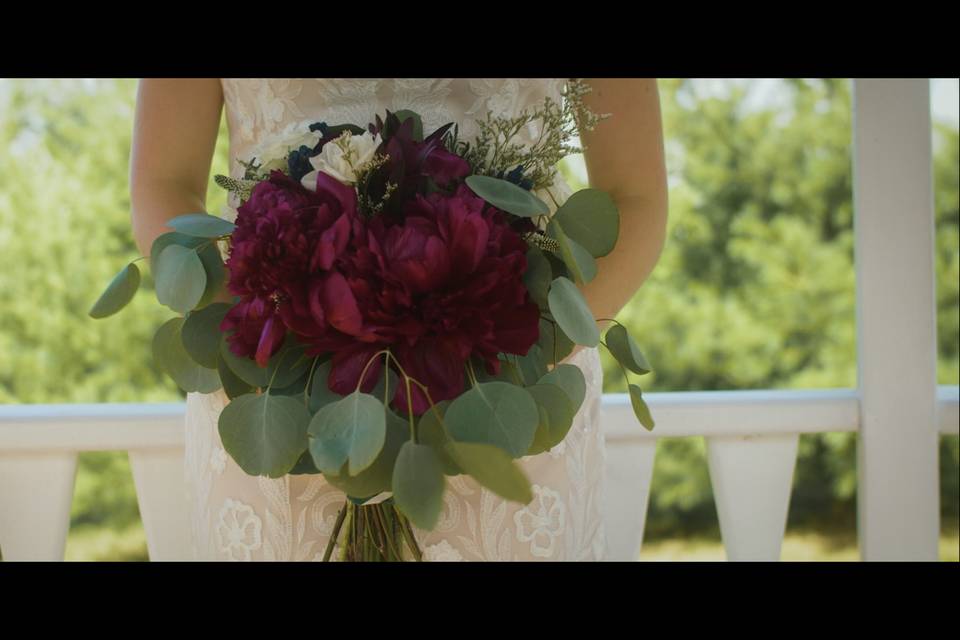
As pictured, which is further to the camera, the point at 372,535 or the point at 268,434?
the point at 372,535

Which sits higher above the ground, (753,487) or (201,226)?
(201,226)

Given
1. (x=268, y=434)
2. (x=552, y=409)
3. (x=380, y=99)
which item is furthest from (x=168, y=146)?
(x=552, y=409)

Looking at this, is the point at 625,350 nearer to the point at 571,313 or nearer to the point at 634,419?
the point at 571,313

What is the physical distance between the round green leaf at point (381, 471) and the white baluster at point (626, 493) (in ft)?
3.48

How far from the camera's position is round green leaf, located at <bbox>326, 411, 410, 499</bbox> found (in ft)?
2.72

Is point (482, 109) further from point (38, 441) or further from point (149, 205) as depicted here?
point (38, 441)

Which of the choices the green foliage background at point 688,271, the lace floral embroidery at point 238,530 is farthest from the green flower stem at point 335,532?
the green foliage background at point 688,271

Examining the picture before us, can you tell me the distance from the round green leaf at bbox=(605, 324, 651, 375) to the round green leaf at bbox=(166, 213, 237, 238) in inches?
16.9

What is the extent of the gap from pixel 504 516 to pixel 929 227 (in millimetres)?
1087

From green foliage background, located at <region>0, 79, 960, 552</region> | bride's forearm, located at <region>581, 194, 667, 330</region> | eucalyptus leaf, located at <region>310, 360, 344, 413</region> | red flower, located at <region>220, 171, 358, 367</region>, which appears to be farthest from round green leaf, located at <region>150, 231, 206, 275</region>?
green foliage background, located at <region>0, 79, 960, 552</region>

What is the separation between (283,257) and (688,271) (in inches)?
187

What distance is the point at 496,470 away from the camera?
2.36 feet
